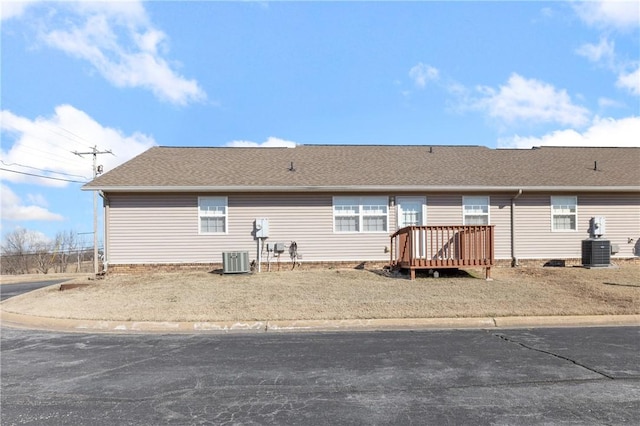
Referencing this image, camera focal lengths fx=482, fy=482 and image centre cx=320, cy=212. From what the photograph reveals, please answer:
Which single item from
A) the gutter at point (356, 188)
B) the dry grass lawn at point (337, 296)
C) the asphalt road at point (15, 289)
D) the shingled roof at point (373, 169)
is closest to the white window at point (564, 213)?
the gutter at point (356, 188)

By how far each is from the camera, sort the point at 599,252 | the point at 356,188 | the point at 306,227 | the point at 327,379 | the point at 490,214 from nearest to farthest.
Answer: the point at 327,379, the point at 599,252, the point at 356,188, the point at 306,227, the point at 490,214

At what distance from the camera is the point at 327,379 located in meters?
5.73

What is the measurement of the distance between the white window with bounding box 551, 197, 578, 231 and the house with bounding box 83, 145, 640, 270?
4 centimetres

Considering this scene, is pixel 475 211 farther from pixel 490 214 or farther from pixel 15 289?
pixel 15 289

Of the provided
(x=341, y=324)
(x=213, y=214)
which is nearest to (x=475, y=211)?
(x=213, y=214)

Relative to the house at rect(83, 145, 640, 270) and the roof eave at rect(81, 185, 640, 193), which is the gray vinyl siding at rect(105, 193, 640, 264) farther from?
the roof eave at rect(81, 185, 640, 193)

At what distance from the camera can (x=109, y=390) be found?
5449 mm

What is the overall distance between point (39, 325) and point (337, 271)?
8.27 meters

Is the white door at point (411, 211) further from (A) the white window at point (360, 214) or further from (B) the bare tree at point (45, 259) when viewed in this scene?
(B) the bare tree at point (45, 259)

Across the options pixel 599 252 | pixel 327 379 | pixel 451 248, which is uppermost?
pixel 451 248

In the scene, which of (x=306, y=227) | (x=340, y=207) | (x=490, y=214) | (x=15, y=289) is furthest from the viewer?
(x=15, y=289)

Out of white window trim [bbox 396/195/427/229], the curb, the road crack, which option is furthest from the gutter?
the road crack

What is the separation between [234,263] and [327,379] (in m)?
9.67

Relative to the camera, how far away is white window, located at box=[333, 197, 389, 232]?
653 inches
